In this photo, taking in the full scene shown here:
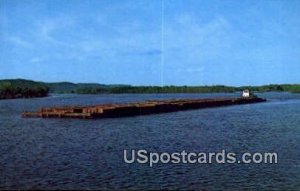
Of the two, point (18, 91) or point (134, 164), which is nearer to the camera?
point (134, 164)

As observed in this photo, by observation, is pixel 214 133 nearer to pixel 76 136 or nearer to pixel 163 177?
pixel 76 136

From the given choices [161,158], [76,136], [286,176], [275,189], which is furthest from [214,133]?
[275,189]

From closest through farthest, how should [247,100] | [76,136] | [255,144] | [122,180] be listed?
[122,180] < [255,144] < [76,136] < [247,100]

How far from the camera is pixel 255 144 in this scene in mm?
26516

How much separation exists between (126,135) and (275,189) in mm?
16846

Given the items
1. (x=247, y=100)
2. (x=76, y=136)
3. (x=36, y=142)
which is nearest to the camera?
(x=36, y=142)

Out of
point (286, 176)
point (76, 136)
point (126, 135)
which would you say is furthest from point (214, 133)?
point (286, 176)

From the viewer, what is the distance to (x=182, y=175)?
58.0ft

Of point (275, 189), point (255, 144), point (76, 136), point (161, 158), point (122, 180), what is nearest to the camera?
point (275, 189)

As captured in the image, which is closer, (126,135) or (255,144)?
(255,144)

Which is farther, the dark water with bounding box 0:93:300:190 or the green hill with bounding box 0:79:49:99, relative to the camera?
the green hill with bounding box 0:79:49:99

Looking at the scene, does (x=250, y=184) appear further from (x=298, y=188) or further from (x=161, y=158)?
(x=161, y=158)

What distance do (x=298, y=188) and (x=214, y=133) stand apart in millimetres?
16697

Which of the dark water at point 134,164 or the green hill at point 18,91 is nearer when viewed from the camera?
the dark water at point 134,164
